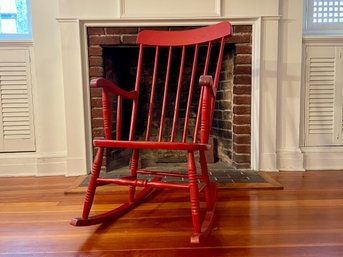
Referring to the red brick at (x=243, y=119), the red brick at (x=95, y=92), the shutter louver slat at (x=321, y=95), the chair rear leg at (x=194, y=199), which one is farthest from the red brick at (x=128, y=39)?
the shutter louver slat at (x=321, y=95)

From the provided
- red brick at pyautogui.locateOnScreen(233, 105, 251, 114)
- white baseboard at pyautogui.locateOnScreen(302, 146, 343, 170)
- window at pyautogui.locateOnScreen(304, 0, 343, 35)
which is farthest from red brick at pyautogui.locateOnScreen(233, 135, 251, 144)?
window at pyautogui.locateOnScreen(304, 0, 343, 35)

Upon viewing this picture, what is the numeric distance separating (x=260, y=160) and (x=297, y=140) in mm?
286

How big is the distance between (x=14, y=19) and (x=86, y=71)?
0.66 m

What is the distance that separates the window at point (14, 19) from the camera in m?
1.95

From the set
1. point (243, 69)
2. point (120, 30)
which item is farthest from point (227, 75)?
point (120, 30)

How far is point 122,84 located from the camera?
2.14 metres

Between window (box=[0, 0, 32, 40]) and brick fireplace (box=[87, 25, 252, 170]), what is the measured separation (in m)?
0.50

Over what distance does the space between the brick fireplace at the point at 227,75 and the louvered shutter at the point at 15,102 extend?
1.43ft

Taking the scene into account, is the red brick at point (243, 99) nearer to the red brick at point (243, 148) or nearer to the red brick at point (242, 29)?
the red brick at point (243, 148)

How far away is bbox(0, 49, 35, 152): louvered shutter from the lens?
6.12ft

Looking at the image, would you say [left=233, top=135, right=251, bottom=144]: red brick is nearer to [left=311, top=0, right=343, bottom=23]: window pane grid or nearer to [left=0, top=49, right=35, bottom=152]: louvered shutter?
[left=311, top=0, right=343, bottom=23]: window pane grid

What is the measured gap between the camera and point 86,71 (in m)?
1.84

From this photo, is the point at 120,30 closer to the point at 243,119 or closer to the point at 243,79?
the point at 243,79

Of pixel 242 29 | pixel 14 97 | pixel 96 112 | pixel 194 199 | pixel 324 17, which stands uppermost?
pixel 324 17
